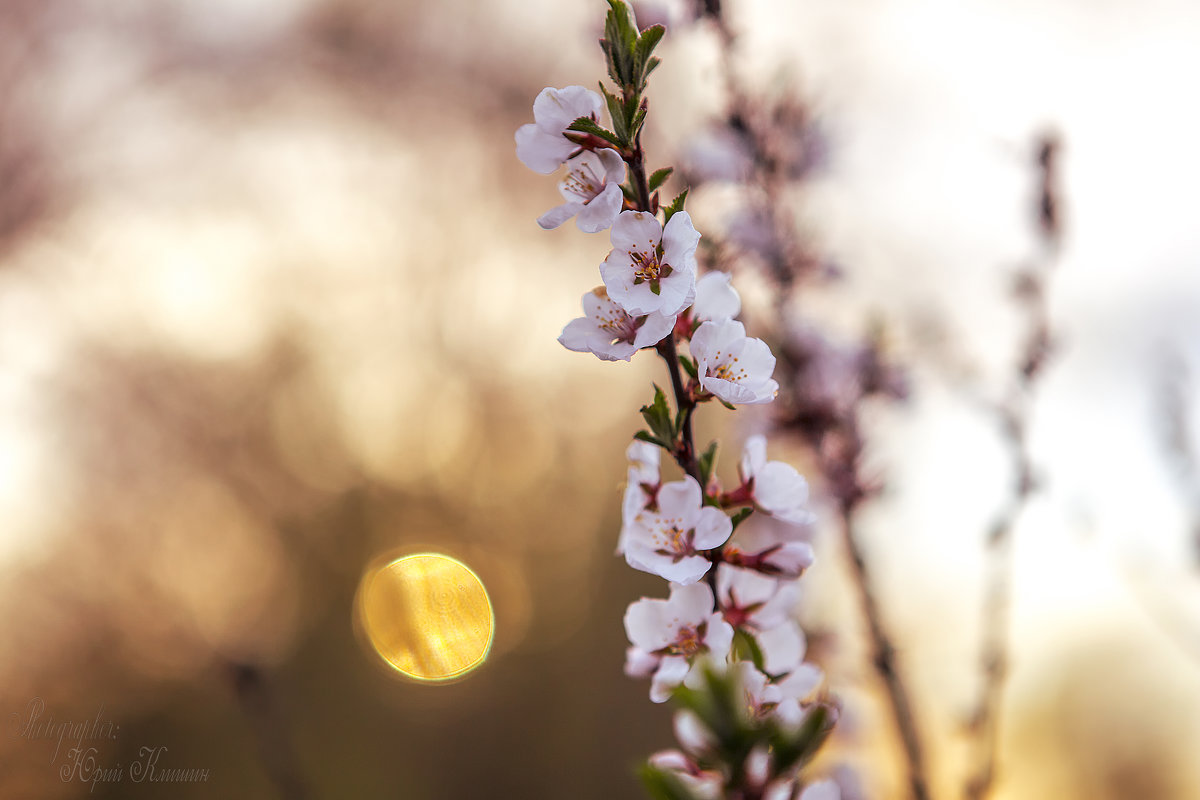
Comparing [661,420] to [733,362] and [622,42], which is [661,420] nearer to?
[733,362]

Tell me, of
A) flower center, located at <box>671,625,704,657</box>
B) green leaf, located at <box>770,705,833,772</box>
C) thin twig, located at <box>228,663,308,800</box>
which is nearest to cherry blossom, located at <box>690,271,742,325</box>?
flower center, located at <box>671,625,704,657</box>

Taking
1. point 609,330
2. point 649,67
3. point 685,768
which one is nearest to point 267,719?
point 685,768

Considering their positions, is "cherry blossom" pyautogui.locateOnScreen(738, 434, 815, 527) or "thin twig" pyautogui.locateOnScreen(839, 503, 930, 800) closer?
"cherry blossom" pyautogui.locateOnScreen(738, 434, 815, 527)

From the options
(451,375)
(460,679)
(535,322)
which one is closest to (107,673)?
(460,679)

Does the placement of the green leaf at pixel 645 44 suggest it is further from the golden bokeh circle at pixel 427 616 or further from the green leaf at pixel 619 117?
the golden bokeh circle at pixel 427 616

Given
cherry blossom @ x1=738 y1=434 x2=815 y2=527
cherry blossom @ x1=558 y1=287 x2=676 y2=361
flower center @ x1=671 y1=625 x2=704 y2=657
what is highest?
cherry blossom @ x1=558 y1=287 x2=676 y2=361

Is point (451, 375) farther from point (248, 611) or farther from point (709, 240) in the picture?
point (709, 240)

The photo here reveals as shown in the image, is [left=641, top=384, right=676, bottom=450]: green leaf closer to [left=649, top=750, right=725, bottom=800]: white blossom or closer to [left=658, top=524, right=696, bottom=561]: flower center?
[left=658, top=524, right=696, bottom=561]: flower center
